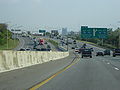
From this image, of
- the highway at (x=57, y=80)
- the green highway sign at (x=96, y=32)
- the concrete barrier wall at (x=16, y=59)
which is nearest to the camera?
the highway at (x=57, y=80)

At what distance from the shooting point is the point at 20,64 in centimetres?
2191

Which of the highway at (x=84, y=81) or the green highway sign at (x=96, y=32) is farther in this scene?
the green highway sign at (x=96, y=32)

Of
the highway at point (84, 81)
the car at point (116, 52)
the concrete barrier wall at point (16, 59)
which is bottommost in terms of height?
the car at point (116, 52)

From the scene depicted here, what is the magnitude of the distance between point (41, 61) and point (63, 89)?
65.7 ft

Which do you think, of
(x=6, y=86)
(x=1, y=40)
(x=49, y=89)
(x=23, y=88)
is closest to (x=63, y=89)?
(x=49, y=89)

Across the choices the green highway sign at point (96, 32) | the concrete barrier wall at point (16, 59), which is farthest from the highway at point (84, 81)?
the green highway sign at point (96, 32)

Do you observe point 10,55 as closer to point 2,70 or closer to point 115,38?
point 2,70

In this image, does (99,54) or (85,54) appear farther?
(99,54)

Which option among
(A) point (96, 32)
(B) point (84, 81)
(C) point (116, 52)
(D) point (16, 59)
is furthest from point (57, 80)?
(A) point (96, 32)

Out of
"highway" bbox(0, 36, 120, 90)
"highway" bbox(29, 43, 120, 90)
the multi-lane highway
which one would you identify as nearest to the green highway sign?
"highway" bbox(29, 43, 120, 90)

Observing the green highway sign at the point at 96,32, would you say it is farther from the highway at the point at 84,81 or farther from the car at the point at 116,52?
the highway at the point at 84,81

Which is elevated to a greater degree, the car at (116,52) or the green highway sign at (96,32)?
the green highway sign at (96,32)

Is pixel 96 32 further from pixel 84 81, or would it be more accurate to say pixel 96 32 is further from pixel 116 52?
pixel 84 81

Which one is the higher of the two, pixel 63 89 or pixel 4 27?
pixel 4 27
